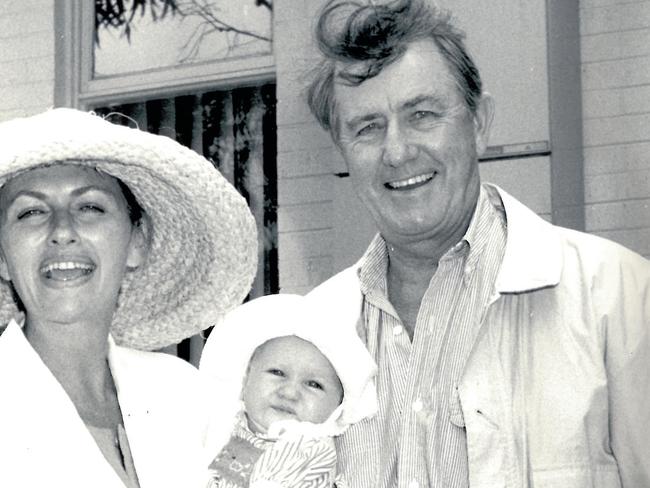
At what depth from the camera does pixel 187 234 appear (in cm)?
244

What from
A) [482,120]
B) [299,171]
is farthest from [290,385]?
[299,171]

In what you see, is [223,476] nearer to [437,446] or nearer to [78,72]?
[437,446]

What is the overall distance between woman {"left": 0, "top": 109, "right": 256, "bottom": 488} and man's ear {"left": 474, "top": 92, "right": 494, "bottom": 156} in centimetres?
56

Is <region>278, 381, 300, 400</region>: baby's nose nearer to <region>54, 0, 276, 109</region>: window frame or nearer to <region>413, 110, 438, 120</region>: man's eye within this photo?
<region>413, 110, 438, 120</region>: man's eye

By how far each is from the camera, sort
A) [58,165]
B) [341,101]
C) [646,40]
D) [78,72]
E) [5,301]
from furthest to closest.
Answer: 1. [78,72]
2. [646,40]
3. [341,101]
4. [5,301]
5. [58,165]

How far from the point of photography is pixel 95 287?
2111mm

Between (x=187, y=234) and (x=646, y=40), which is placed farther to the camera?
(x=646, y=40)

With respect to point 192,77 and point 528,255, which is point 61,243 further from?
point 192,77

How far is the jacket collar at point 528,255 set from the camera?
2.27 meters

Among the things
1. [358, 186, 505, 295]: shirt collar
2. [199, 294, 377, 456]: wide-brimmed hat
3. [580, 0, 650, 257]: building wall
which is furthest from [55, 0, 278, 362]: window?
[199, 294, 377, 456]: wide-brimmed hat

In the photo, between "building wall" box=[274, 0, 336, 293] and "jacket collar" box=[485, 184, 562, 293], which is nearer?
"jacket collar" box=[485, 184, 562, 293]

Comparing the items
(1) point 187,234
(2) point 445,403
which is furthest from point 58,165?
(2) point 445,403

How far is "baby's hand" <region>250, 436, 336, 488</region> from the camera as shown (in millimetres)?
2301

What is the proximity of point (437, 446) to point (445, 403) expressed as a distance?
0.29 ft
